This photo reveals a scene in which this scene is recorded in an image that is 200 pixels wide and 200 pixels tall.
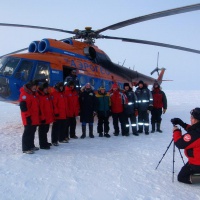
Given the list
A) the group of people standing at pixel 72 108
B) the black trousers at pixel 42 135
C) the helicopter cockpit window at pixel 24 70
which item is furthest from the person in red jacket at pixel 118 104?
the helicopter cockpit window at pixel 24 70

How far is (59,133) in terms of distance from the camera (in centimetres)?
638

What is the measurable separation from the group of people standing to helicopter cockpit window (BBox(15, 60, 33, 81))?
3.63ft

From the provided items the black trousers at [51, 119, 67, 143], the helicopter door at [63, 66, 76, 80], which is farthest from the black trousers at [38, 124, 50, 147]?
the helicopter door at [63, 66, 76, 80]

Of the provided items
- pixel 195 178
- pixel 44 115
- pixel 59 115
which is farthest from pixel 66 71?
pixel 195 178

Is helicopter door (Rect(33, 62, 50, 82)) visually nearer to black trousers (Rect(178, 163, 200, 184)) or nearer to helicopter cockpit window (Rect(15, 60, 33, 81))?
helicopter cockpit window (Rect(15, 60, 33, 81))

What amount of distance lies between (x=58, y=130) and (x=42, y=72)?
8.25 ft

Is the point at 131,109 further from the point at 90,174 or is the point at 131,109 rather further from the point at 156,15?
the point at 90,174

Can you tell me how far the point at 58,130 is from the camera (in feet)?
20.5

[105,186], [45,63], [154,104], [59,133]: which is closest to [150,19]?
[154,104]

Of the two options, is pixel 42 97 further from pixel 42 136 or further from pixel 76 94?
pixel 76 94

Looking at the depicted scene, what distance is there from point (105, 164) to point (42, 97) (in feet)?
7.26

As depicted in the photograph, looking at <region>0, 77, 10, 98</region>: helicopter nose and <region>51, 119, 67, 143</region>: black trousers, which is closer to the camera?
<region>51, 119, 67, 143</region>: black trousers

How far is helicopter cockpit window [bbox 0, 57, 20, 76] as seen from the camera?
7.38 meters

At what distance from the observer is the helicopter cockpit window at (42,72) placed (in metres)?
7.73
